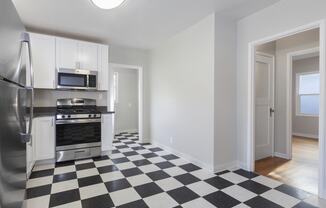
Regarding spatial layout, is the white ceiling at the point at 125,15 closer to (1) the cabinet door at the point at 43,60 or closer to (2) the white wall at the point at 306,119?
(1) the cabinet door at the point at 43,60

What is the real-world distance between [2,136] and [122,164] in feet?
7.57

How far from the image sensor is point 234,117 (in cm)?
303

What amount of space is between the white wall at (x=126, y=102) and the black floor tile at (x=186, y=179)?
12.1ft

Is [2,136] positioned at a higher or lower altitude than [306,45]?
lower

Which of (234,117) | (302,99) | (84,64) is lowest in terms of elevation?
(234,117)

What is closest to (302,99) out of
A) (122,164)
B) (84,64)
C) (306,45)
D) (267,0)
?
(306,45)

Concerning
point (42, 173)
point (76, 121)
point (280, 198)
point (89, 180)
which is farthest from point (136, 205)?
point (76, 121)

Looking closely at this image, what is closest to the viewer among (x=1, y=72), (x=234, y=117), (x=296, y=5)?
(x=1, y=72)

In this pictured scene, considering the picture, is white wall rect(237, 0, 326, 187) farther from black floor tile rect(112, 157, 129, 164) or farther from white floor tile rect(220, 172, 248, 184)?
black floor tile rect(112, 157, 129, 164)

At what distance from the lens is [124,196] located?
210 centimetres

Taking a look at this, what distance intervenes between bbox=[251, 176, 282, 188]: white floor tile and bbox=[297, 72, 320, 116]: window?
4582 mm

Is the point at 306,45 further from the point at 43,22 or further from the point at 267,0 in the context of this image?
the point at 43,22

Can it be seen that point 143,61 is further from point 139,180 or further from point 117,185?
point 117,185

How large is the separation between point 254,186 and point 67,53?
152 inches
